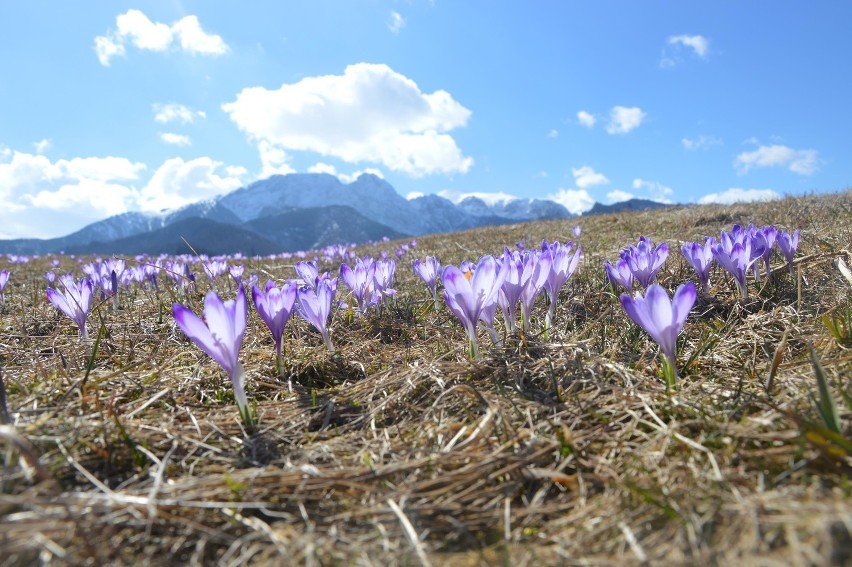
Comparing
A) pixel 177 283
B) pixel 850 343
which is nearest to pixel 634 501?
pixel 850 343

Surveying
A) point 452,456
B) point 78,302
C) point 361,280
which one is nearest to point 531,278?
point 452,456

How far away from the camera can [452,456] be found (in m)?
1.65

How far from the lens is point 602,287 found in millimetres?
4086

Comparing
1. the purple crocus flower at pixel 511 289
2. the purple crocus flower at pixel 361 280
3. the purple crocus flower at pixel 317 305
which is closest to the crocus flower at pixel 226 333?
the purple crocus flower at pixel 317 305

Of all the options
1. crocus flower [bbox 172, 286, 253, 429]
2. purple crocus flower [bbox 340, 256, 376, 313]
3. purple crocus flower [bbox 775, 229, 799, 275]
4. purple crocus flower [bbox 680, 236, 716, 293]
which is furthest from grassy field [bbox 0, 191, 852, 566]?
purple crocus flower [bbox 340, 256, 376, 313]

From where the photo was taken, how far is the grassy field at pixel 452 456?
121 cm

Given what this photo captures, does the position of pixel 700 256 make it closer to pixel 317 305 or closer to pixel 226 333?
pixel 317 305

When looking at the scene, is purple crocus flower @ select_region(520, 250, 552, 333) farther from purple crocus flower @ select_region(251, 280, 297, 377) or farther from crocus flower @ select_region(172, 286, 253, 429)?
crocus flower @ select_region(172, 286, 253, 429)

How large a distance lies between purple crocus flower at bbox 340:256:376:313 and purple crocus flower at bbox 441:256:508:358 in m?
1.42

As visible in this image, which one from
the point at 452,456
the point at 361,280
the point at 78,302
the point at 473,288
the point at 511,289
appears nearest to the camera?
the point at 452,456

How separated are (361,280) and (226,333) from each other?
1.80 m

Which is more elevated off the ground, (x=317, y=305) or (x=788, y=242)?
(x=788, y=242)

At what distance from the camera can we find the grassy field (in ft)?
3.95

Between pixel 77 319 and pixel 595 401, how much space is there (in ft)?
9.98
